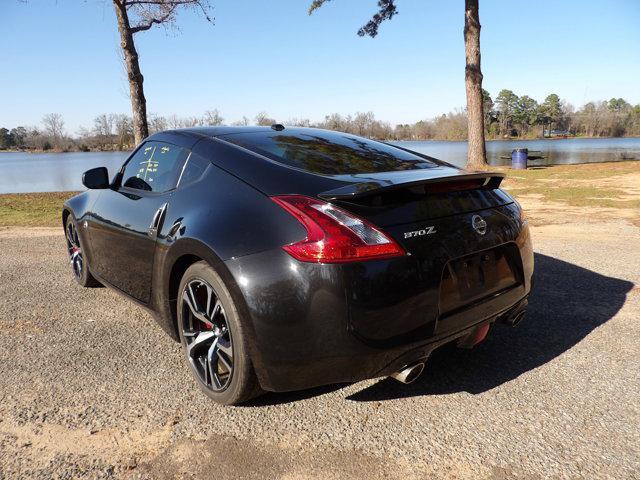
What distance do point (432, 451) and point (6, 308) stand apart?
12.3 ft

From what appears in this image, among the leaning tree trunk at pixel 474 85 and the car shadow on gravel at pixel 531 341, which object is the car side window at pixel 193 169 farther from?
the leaning tree trunk at pixel 474 85

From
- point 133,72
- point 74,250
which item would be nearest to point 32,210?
point 133,72

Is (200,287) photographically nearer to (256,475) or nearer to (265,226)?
(265,226)

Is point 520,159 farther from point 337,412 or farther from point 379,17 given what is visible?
point 337,412

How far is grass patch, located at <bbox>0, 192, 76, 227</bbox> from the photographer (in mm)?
9117

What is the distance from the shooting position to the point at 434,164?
3.03m

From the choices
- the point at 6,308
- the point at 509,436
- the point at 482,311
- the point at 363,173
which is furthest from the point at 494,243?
the point at 6,308

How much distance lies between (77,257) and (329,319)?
358 cm

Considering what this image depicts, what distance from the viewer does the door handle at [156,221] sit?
2750 millimetres

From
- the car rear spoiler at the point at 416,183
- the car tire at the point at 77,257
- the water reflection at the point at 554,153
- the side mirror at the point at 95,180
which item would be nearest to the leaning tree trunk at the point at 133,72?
the water reflection at the point at 554,153

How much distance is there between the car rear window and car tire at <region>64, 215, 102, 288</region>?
217 cm

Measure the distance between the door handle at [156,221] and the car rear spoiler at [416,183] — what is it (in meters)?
1.16

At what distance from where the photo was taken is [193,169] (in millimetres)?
2762

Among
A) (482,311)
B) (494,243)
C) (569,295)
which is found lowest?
(569,295)
